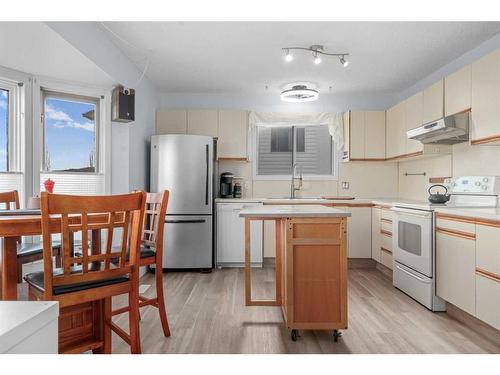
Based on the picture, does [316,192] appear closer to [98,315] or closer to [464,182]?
[464,182]

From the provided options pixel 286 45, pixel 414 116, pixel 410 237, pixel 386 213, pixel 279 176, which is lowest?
pixel 410 237

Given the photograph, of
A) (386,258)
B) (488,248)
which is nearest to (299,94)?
(386,258)

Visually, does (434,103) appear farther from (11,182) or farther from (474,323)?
(11,182)

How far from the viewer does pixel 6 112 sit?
9.78 feet

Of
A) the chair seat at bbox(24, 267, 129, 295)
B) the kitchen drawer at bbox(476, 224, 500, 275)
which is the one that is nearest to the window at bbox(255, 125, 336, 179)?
the kitchen drawer at bbox(476, 224, 500, 275)

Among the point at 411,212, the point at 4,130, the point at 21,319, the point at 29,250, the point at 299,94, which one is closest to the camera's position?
the point at 21,319

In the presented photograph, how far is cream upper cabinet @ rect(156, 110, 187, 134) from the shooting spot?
4.69 m

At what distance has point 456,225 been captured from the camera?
2.62 meters

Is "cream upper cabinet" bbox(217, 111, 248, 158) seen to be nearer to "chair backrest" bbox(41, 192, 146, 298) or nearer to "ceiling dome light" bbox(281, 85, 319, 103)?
"ceiling dome light" bbox(281, 85, 319, 103)

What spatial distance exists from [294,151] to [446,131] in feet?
7.74

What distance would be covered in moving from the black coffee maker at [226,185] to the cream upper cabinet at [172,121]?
0.84m

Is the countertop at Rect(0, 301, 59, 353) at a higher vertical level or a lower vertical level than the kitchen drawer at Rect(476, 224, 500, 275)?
higher

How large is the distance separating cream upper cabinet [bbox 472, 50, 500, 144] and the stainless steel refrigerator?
2.89m

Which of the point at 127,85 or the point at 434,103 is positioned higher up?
the point at 127,85
